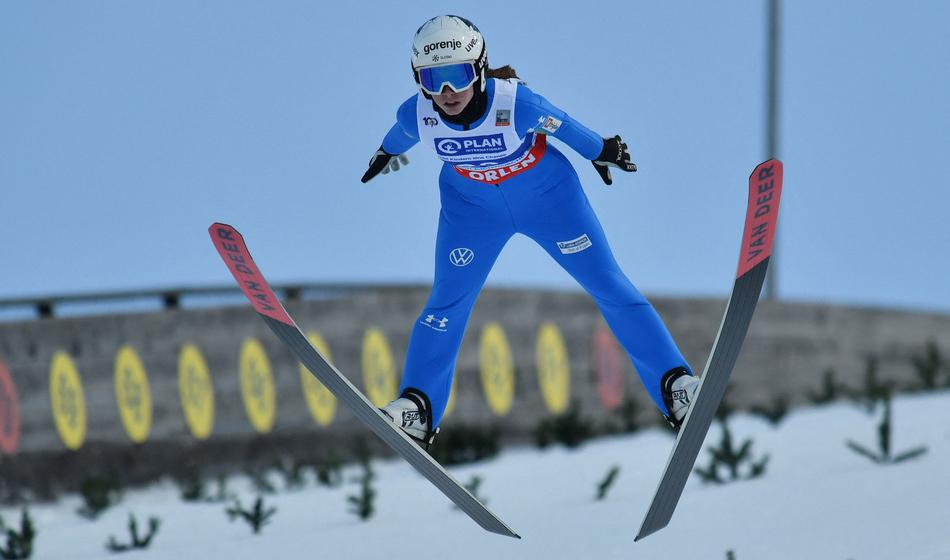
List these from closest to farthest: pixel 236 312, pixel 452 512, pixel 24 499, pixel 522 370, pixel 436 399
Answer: pixel 436 399 < pixel 452 512 < pixel 24 499 < pixel 236 312 < pixel 522 370

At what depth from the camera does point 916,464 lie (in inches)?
277

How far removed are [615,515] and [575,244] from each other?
2.39 meters

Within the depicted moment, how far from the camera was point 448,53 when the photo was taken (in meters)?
4.39

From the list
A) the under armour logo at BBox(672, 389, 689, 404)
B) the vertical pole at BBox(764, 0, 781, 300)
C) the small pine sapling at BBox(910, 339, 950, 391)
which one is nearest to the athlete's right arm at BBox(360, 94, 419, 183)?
the under armour logo at BBox(672, 389, 689, 404)

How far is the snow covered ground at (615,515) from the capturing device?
5.79m

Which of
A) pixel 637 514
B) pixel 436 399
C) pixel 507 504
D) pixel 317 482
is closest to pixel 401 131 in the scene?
pixel 436 399

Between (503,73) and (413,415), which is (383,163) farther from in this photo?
(413,415)

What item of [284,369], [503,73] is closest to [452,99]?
[503,73]

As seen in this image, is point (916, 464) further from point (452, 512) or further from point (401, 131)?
point (401, 131)

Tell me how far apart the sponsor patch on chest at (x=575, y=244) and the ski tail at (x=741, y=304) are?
60 cm

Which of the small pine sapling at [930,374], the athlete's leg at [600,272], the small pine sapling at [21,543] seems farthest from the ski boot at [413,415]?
the small pine sapling at [930,374]

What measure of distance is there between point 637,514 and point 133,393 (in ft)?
15.8

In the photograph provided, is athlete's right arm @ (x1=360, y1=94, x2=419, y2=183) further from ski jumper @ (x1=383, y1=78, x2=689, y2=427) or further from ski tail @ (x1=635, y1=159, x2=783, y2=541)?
ski tail @ (x1=635, y1=159, x2=783, y2=541)

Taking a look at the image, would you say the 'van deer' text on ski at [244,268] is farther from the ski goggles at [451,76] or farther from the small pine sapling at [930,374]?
the small pine sapling at [930,374]
